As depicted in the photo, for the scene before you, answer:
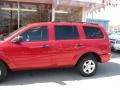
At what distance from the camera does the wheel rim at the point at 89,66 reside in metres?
8.62

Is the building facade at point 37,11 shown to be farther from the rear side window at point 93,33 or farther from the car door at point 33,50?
the car door at point 33,50

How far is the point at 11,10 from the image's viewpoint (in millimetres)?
13977

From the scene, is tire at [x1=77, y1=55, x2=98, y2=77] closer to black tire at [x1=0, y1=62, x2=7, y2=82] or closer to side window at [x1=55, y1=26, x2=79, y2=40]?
side window at [x1=55, y1=26, x2=79, y2=40]

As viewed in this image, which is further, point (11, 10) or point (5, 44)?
point (11, 10)

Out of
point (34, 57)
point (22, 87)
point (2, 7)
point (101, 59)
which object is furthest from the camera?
point (2, 7)

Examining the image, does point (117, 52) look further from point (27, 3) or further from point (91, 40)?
point (91, 40)

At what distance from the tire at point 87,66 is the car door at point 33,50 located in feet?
3.70

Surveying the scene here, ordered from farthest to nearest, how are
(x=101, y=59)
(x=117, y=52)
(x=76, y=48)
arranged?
(x=117, y=52) → (x=101, y=59) → (x=76, y=48)

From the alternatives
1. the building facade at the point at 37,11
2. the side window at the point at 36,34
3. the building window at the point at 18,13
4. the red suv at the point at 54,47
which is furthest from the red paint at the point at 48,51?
the building window at the point at 18,13

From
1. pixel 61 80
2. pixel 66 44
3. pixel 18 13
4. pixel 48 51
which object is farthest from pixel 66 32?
pixel 18 13

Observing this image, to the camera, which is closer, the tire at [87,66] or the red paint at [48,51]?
the red paint at [48,51]

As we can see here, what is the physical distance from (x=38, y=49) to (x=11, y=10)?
6701 millimetres

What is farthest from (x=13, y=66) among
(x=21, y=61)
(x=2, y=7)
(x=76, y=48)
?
(x=2, y=7)

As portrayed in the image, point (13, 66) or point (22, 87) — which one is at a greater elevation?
point (13, 66)
